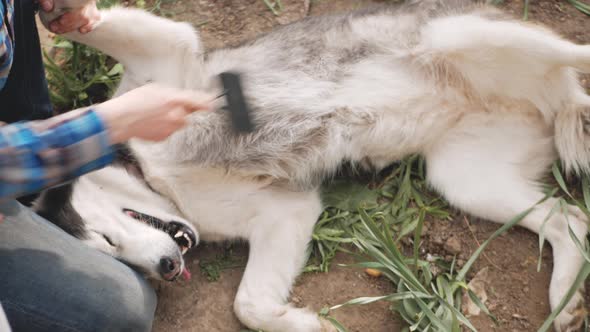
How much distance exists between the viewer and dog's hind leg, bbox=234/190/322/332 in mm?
2654

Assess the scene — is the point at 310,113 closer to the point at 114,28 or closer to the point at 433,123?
the point at 433,123

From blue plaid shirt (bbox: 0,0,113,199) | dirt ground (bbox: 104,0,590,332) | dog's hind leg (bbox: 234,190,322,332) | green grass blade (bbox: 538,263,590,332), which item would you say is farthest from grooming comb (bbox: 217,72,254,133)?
green grass blade (bbox: 538,263,590,332)

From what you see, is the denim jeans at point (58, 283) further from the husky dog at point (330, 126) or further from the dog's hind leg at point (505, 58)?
the dog's hind leg at point (505, 58)

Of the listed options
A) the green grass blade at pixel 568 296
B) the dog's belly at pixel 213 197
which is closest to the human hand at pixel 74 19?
the dog's belly at pixel 213 197

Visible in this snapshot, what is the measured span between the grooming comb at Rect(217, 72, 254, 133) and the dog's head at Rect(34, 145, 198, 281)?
792 mm

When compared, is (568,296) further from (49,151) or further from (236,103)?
(49,151)

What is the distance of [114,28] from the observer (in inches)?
114

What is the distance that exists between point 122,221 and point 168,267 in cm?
34

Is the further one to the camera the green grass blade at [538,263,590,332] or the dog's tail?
the dog's tail

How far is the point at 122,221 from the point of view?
8.76 feet

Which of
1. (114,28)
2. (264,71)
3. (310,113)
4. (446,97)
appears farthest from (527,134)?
(114,28)

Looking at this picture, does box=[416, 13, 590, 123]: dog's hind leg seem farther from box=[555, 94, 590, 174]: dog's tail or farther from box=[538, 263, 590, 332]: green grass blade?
box=[538, 263, 590, 332]: green grass blade

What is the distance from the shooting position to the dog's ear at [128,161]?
2.89m

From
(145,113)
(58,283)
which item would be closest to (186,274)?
(58,283)
